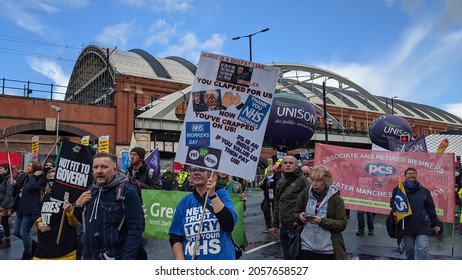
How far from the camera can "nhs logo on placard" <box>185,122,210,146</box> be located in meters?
3.70

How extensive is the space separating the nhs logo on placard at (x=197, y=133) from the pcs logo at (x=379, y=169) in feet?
16.0

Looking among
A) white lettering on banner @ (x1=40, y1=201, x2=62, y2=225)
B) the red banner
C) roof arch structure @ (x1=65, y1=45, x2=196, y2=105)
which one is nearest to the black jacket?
the red banner

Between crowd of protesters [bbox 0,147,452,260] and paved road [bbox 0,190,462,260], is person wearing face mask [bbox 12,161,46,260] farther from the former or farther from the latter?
crowd of protesters [bbox 0,147,452,260]

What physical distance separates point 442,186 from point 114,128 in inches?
1094

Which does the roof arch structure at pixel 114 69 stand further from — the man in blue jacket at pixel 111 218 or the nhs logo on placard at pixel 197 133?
the man in blue jacket at pixel 111 218

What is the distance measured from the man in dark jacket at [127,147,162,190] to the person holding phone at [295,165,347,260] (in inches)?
119

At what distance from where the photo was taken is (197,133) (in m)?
3.73

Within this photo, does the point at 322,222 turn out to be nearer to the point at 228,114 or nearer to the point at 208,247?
the point at 208,247

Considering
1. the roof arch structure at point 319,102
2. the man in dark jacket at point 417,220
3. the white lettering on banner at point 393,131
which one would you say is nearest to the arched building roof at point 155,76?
the roof arch structure at point 319,102

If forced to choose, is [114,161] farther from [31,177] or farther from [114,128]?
[114,128]
